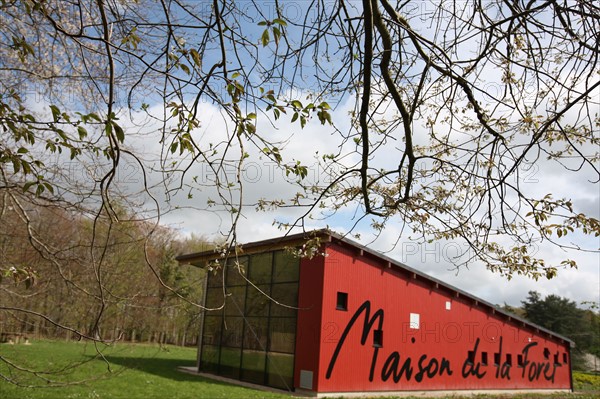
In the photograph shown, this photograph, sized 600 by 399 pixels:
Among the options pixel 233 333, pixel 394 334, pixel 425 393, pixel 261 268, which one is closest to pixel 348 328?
pixel 394 334

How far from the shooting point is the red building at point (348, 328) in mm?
14383

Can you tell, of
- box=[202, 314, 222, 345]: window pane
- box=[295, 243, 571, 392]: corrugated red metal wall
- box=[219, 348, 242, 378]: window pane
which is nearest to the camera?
box=[295, 243, 571, 392]: corrugated red metal wall

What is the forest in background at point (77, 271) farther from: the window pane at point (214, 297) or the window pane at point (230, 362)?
the window pane at point (214, 297)

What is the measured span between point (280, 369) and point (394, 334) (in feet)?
12.9

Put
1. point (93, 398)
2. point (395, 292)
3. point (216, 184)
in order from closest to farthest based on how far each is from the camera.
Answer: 1. point (216, 184)
2. point (93, 398)
3. point (395, 292)

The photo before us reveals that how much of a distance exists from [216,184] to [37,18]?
3.31 meters

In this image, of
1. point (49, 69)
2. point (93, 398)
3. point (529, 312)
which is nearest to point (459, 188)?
point (49, 69)

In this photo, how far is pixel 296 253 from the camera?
4488mm

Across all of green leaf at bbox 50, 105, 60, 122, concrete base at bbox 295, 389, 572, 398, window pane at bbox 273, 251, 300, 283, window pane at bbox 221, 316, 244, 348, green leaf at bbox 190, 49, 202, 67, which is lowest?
concrete base at bbox 295, 389, 572, 398

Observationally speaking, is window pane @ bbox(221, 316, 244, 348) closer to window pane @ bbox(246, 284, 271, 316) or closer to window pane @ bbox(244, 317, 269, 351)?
window pane @ bbox(244, 317, 269, 351)

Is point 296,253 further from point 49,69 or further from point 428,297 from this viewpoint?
point 428,297

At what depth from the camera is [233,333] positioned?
16.9m

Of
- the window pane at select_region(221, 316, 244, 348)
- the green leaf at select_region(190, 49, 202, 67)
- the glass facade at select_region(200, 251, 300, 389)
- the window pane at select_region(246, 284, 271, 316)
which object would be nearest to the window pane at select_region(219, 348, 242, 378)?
the glass facade at select_region(200, 251, 300, 389)

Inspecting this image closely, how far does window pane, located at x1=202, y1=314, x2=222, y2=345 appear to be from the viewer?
58.4ft
